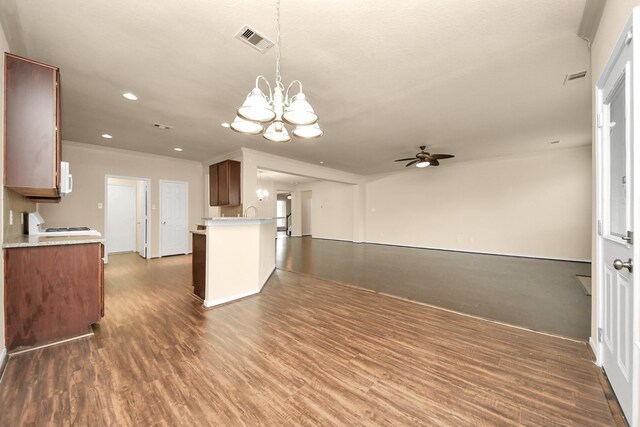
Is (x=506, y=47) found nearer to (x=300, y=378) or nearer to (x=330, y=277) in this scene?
(x=300, y=378)

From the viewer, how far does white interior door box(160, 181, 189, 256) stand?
6.59m

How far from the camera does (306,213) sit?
12195mm

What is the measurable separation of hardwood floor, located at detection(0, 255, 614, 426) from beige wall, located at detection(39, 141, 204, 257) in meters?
3.89

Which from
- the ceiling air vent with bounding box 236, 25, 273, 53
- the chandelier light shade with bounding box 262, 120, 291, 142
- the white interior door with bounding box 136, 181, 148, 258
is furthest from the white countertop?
the white interior door with bounding box 136, 181, 148, 258

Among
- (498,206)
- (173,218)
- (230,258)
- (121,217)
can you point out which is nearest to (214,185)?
(173,218)

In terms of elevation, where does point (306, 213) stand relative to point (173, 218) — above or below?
above

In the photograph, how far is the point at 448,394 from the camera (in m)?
1.60

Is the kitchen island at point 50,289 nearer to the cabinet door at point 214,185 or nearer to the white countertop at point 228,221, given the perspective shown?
the white countertop at point 228,221

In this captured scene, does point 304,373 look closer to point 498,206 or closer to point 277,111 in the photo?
point 277,111

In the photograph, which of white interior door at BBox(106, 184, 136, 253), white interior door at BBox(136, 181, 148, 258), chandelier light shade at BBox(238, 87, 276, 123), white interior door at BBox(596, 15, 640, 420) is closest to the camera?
white interior door at BBox(596, 15, 640, 420)

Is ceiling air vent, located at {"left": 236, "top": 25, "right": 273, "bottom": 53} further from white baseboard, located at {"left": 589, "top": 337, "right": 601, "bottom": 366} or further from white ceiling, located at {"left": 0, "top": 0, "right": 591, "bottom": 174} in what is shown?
white baseboard, located at {"left": 589, "top": 337, "right": 601, "bottom": 366}

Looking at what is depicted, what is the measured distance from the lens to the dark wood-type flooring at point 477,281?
2835mm

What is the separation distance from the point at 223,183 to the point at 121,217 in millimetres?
3974

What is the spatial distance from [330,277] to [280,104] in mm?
3236
